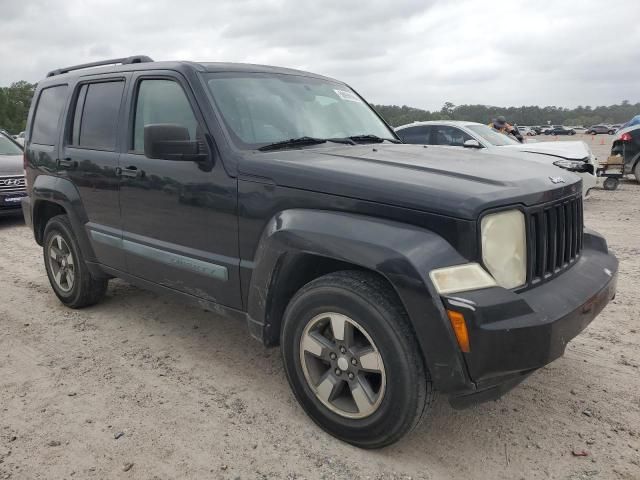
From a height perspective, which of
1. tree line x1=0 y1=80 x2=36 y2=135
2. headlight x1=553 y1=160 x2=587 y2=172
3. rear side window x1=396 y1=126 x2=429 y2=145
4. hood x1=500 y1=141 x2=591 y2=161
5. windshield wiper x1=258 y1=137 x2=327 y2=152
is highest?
tree line x1=0 y1=80 x2=36 y2=135

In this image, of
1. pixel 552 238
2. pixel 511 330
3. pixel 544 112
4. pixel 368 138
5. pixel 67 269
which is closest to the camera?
pixel 511 330

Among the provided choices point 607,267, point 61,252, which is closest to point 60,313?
point 61,252

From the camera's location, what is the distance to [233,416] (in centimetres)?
294

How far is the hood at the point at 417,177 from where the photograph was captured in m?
2.31

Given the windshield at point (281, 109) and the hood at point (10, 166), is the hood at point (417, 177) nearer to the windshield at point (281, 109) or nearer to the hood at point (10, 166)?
the windshield at point (281, 109)

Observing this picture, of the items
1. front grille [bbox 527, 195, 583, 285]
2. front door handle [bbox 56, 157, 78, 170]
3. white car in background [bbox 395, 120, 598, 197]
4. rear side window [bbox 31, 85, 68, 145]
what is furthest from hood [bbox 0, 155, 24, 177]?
front grille [bbox 527, 195, 583, 285]

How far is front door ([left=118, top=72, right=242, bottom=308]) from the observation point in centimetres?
307

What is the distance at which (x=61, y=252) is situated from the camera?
15.1ft

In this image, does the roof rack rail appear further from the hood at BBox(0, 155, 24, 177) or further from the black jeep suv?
the hood at BBox(0, 155, 24, 177)

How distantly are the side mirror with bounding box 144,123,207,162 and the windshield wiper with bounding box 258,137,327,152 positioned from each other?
42 cm

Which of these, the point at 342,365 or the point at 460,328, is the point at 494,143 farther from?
the point at 460,328

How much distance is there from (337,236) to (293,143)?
1.01 meters

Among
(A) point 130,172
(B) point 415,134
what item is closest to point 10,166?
(A) point 130,172

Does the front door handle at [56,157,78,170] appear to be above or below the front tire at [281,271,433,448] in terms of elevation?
above
